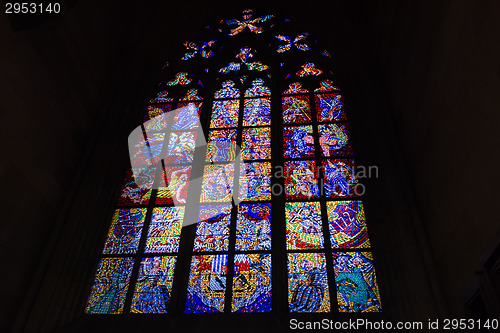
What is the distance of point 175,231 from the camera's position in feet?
16.7

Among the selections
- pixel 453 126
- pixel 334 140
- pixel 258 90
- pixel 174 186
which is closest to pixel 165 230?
pixel 174 186

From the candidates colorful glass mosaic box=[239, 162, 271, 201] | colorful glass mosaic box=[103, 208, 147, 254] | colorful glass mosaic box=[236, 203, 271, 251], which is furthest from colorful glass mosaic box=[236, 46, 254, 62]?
colorful glass mosaic box=[103, 208, 147, 254]

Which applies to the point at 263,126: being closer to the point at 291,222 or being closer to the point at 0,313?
the point at 291,222

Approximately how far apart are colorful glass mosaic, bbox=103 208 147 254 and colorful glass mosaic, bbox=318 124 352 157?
2500 mm

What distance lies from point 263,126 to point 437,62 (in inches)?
103

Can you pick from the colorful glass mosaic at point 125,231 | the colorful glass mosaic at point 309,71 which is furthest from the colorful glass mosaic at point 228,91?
the colorful glass mosaic at point 125,231

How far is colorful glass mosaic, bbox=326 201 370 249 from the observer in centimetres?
472

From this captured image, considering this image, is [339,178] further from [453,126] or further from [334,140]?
[453,126]

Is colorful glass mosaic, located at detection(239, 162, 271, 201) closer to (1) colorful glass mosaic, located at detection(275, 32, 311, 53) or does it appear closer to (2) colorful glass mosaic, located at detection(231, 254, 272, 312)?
(2) colorful glass mosaic, located at detection(231, 254, 272, 312)

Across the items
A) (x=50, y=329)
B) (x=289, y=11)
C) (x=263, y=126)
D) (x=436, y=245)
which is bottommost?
(x=50, y=329)

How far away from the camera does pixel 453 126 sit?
12.2ft

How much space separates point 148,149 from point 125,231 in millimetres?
1398

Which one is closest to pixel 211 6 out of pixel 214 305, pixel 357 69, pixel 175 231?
pixel 357 69

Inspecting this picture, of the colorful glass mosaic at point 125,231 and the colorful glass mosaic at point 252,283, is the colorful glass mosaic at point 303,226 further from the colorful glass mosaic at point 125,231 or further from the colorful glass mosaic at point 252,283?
the colorful glass mosaic at point 125,231
